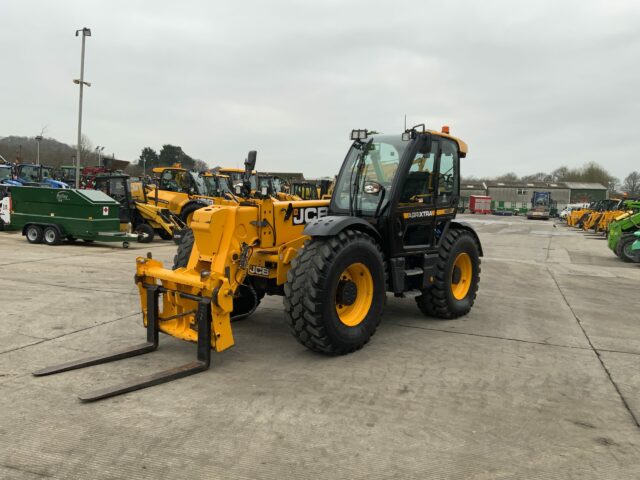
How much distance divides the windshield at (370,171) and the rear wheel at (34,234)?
10899 millimetres

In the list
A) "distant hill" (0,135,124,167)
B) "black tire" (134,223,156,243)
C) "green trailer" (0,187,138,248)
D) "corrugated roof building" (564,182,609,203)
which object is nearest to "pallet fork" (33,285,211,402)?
"green trailer" (0,187,138,248)

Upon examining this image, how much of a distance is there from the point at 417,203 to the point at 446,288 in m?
1.19

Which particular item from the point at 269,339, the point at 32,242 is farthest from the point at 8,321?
the point at 32,242

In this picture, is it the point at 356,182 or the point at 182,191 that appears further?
the point at 182,191

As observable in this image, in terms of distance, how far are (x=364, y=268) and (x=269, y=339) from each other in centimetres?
130

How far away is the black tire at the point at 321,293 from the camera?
4348mm

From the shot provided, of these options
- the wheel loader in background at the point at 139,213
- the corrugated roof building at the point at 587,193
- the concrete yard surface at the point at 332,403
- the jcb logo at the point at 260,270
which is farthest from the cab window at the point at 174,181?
the corrugated roof building at the point at 587,193

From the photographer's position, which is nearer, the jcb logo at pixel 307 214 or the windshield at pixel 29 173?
the jcb logo at pixel 307 214

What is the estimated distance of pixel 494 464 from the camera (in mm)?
2910

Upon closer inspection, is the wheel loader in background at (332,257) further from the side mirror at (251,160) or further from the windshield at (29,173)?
the windshield at (29,173)

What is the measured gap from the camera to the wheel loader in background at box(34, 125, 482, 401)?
434 centimetres

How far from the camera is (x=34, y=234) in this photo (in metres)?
13.5

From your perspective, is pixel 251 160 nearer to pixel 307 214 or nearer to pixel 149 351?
pixel 307 214

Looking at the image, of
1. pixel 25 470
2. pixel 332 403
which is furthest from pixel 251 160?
pixel 25 470
